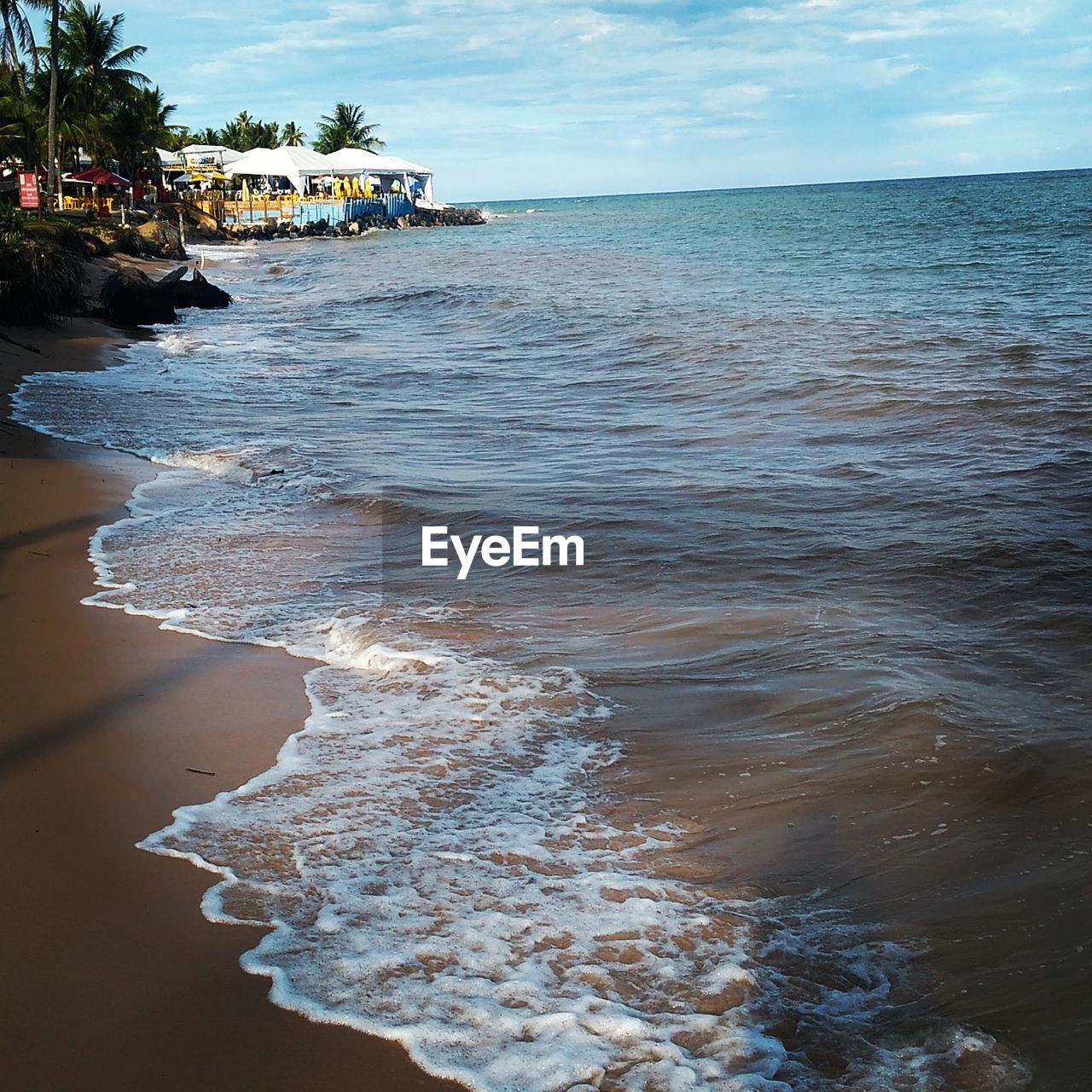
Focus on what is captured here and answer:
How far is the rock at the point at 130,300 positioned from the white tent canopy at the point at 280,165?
151ft

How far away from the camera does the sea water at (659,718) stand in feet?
9.23

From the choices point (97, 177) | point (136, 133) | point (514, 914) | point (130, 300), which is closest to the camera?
point (514, 914)

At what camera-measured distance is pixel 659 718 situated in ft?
14.8

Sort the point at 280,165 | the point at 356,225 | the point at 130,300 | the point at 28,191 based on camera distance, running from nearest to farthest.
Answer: the point at 130,300, the point at 28,191, the point at 280,165, the point at 356,225

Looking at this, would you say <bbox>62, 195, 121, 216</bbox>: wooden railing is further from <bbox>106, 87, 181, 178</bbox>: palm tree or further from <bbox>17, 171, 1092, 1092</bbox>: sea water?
<bbox>17, 171, 1092, 1092</bbox>: sea water

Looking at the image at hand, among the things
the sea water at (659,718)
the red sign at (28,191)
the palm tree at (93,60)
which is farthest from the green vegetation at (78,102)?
the sea water at (659,718)

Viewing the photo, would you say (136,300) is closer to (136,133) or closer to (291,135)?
(136,133)

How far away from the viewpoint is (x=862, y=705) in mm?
4590

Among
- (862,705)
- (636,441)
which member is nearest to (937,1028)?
(862,705)

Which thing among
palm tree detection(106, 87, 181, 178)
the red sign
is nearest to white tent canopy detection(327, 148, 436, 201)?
palm tree detection(106, 87, 181, 178)

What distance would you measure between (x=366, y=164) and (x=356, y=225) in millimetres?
7885

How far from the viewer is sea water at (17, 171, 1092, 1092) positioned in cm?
281

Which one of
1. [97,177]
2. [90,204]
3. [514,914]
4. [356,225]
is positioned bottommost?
[514,914]

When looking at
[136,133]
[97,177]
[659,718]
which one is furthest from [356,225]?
[659,718]
